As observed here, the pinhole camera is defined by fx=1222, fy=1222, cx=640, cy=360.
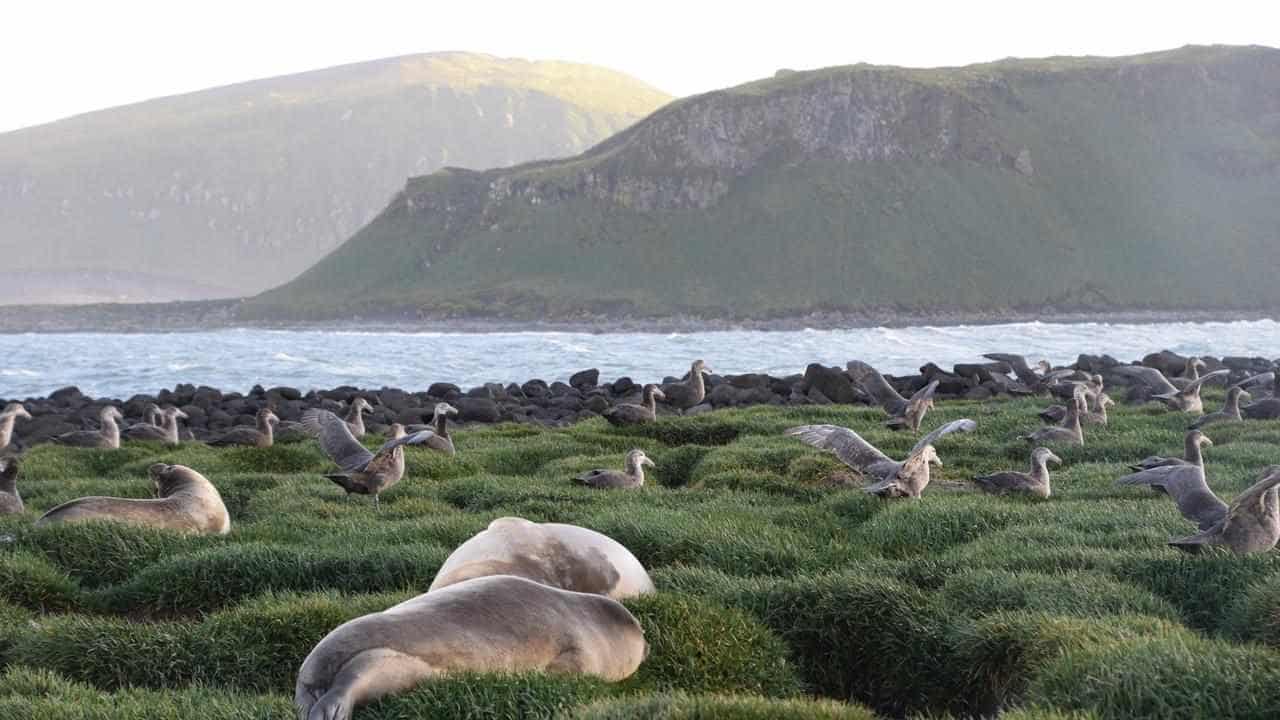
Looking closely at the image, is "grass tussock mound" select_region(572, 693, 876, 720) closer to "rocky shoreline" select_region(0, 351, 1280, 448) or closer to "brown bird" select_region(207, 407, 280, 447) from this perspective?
"brown bird" select_region(207, 407, 280, 447)

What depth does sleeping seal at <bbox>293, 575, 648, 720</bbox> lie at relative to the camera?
688 cm

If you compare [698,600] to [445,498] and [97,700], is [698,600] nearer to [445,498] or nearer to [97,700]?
[97,700]

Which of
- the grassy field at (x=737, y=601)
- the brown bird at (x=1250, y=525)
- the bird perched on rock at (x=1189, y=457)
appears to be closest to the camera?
the grassy field at (x=737, y=601)

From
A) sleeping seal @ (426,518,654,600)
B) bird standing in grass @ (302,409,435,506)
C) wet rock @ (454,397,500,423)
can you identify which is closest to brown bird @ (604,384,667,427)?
bird standing in grass @ (302,409,435,506)

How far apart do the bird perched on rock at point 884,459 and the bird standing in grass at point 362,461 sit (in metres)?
5.62

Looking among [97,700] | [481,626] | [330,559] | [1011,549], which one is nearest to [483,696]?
[481,626]

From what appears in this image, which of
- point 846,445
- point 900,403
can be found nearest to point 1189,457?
point 846,445

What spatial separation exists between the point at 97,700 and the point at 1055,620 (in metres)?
6.49

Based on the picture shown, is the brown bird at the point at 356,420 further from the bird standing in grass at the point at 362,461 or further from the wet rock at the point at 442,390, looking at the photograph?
the wet rock at the point at 442,390

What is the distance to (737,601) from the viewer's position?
405 inches

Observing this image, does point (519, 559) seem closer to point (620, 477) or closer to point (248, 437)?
point (620, 477)

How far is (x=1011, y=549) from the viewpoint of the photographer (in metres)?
12.0

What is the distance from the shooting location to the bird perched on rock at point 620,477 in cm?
1675

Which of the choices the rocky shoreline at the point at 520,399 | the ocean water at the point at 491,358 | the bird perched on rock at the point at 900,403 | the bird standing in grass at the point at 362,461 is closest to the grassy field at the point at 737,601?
the bird standing in grass at the point at 362,461
